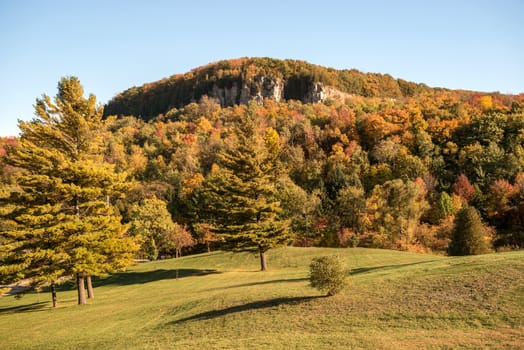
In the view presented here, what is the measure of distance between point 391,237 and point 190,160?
49140 mm

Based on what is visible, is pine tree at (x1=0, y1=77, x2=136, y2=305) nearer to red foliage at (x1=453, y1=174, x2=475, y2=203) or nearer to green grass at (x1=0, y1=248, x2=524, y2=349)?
green grass at (x1=0, y1=248, x2=524, y2=349)

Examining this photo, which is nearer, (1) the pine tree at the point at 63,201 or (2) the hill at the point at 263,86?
(1) the pine tree at the point at 63,201

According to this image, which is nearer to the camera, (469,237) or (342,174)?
(469,237)

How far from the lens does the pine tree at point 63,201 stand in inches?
791

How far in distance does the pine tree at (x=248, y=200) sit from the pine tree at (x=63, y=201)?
36.4 feet

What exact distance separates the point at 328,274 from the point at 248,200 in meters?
17.7

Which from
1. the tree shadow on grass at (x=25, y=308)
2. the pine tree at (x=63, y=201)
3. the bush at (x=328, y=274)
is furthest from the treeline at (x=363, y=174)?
the bush at (x=328, y=274)

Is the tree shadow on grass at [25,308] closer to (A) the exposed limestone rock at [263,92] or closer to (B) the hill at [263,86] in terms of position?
(A) the exposed limestone rock at [263,92]

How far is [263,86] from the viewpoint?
476ft

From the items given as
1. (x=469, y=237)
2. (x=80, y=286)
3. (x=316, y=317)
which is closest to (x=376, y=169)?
(x=469, y=237)

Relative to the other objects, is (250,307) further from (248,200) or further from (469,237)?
(469,237)

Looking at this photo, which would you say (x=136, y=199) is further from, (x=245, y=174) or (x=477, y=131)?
(x=477, y=131)

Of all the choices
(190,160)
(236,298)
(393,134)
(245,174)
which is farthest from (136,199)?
(236,298)

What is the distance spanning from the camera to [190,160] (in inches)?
3364
